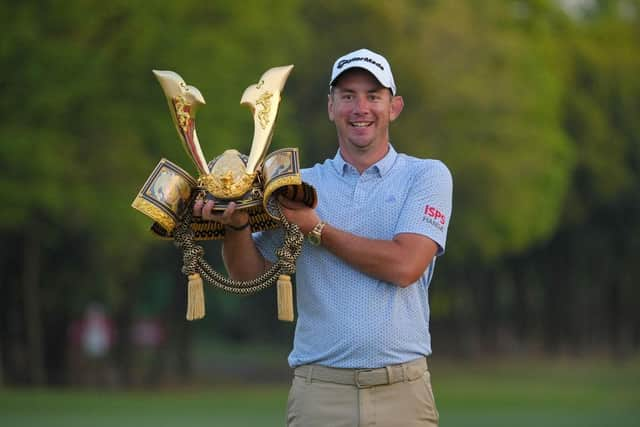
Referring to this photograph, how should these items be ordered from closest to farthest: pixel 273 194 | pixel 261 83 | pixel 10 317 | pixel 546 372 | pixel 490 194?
pixel 273 194 < pixel 261 83 < pixel 10 317 < pixel 490 194 < pixel 546 372

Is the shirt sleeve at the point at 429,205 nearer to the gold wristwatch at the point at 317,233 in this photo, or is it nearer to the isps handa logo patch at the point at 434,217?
the isps handa logo patch at the point at 434,217

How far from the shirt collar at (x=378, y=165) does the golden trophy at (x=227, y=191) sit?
0.99 feet

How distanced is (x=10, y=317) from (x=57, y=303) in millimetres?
1990

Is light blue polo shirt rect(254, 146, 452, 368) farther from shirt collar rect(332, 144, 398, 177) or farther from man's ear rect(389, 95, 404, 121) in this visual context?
man's ear rect(389, 95, 404, 121)

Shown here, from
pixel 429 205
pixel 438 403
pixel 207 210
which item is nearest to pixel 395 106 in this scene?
pixel 429 205

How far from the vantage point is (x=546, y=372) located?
5169cm

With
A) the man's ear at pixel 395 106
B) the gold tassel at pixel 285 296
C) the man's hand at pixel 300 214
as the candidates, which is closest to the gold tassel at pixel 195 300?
the gold tassel at pixel 285 296

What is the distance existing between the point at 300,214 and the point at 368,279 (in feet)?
1.25

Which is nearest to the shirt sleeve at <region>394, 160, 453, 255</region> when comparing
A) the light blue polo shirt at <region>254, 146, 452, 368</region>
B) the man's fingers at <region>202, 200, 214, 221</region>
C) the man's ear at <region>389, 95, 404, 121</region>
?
the light blue polo shirt at <region>254, 146, 452, 368</region>

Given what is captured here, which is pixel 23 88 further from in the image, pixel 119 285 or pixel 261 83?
pixel 261 83

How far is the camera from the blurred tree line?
3362 cm

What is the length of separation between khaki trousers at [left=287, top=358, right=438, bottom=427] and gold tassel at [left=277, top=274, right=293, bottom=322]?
9.5 inches

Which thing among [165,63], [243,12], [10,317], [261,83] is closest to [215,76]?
[165,63]

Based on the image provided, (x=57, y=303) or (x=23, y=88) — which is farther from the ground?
(x=23, y=88)
